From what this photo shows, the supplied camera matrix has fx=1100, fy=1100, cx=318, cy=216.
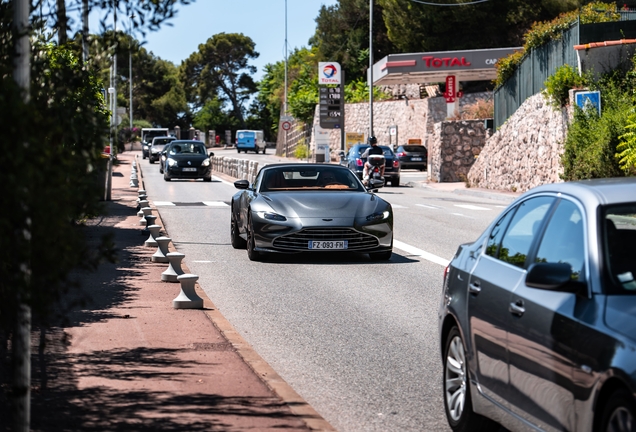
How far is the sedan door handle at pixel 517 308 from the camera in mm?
5055

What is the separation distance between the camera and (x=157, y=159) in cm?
7644

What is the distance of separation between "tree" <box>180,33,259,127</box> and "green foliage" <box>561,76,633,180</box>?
336 ft

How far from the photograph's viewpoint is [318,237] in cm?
1518

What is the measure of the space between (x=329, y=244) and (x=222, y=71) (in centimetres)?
12104

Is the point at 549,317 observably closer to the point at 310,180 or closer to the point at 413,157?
the point at 310,180

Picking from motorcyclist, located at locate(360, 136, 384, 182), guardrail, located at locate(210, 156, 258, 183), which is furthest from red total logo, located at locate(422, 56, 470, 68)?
motorcyclist, located at locate(360, 136, 384, 182)

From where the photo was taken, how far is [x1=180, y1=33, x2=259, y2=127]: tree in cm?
13212

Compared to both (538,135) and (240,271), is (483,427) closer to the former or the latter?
(240,271)

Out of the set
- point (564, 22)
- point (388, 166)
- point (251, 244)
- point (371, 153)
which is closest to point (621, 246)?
point (251, 244)

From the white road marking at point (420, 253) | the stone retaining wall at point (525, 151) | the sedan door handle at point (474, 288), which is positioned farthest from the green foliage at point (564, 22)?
the sedan door handle at point (474, 288)

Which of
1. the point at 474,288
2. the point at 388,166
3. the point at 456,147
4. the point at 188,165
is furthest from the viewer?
the point at 456,147

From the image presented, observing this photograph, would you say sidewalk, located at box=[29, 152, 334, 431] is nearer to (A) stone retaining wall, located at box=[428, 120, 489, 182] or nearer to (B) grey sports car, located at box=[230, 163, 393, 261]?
(B) grey sports car, located at box=[230, 163, 393, 261]

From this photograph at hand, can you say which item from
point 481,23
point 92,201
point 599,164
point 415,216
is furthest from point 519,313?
point 481,23

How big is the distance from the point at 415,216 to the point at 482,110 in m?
24.6
